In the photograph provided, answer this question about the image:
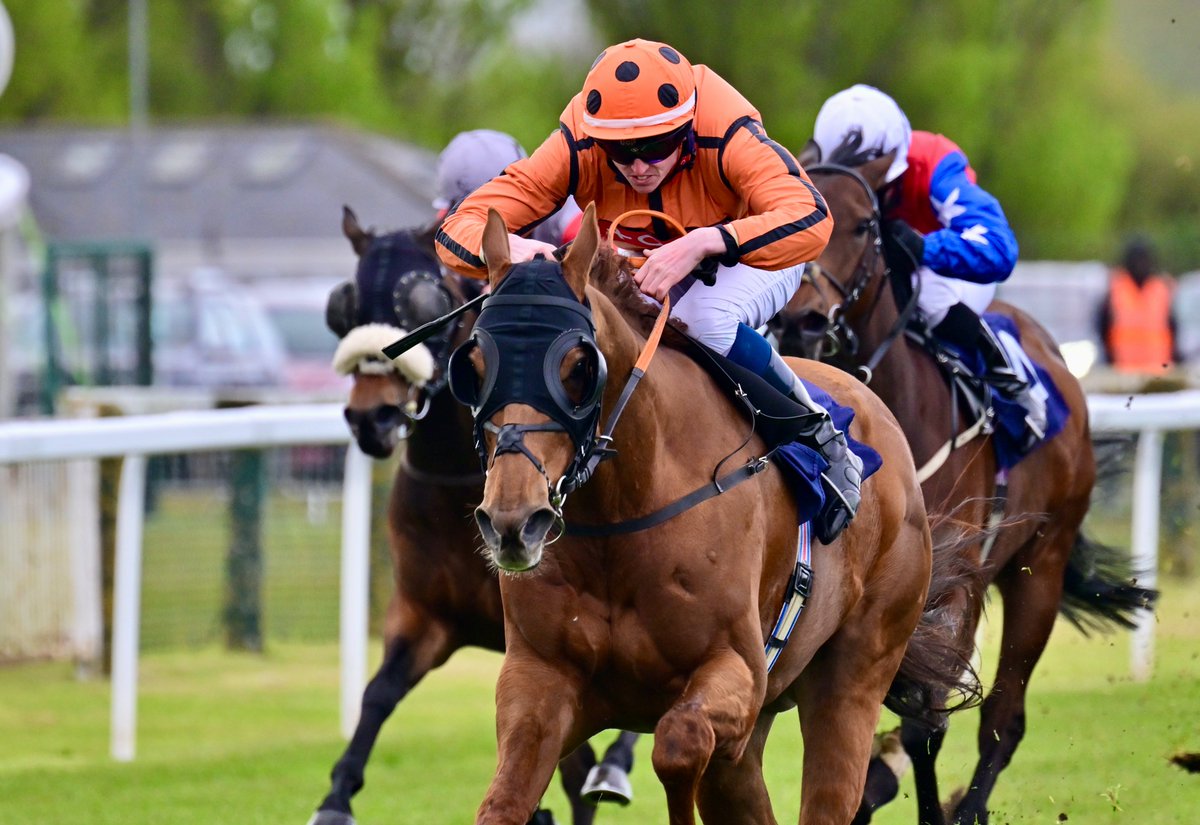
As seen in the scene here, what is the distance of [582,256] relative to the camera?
141 inches

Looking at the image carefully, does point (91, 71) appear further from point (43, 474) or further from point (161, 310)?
point (43, 474)

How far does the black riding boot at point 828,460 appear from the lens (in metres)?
4.29

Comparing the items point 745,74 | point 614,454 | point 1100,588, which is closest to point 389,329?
point 614,454

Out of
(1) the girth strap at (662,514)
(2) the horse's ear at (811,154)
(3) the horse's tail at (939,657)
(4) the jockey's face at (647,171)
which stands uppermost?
(4) the jockey's face at (647,171)

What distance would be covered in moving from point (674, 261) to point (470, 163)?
7.85 feet

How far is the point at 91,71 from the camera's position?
107 ft

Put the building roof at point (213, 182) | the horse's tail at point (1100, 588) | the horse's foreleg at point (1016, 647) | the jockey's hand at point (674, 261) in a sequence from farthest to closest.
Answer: the building roof at point (213, 182)
the horse's tail at point (1100, 588)
the horse's foreleg at point (1016, 647)
the jockey's hand at point (674, 261)

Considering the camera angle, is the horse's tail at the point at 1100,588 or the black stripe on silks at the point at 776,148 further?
the horse's tail at the point at 1100,588

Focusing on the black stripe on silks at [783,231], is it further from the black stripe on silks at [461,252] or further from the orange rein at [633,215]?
the black stripe on silks at [461,252]

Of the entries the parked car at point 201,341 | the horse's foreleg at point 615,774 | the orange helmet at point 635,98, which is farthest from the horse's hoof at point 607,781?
the parked car at point 201,341

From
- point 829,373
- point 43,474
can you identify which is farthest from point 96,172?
point 829,373

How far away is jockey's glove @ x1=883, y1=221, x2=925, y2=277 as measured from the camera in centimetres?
585

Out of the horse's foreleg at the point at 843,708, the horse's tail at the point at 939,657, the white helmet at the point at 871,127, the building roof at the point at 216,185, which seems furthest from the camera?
the building roof at the point at 216,185

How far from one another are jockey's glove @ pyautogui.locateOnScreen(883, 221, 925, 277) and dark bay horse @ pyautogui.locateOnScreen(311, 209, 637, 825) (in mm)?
1323
